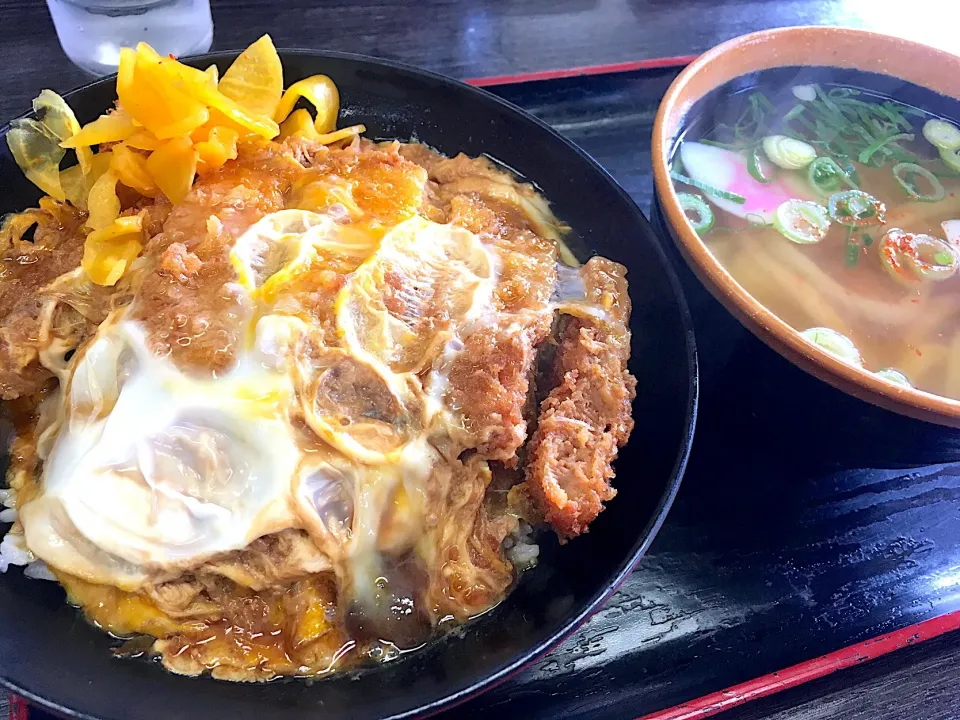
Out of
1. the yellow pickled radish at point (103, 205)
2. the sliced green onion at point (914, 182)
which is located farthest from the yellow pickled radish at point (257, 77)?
the sliced green onion at point (914, 182)

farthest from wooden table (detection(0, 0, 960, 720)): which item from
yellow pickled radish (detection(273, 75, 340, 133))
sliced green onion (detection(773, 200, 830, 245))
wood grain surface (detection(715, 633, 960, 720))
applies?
yellow pickled radish (detection(273, 75, 340, 133))

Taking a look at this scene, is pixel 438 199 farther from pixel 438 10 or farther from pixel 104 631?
pixel 438 10

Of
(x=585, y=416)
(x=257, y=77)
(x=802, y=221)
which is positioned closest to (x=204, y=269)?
(x=257, y=77)

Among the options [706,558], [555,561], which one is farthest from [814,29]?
[555,561]

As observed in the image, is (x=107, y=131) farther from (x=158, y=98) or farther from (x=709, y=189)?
(x=709, y=189)

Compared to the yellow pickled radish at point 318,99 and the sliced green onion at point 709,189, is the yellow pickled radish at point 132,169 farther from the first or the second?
the sliced green onion at point 709,189

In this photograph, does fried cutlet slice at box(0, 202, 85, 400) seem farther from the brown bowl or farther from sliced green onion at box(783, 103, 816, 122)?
sliced green onion at box(783, 103, 816, 122)
